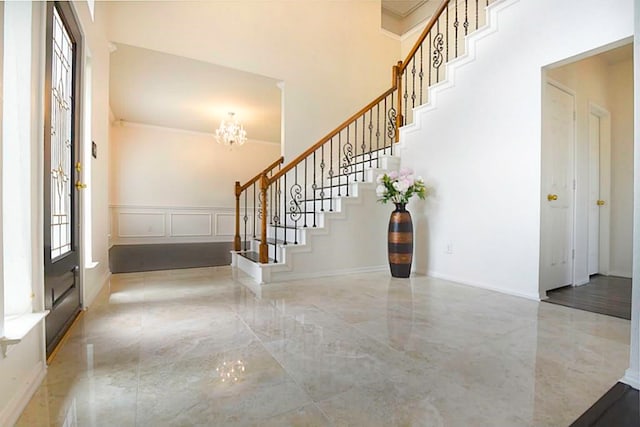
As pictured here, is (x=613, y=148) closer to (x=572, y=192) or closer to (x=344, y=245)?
(x=572, y=192)

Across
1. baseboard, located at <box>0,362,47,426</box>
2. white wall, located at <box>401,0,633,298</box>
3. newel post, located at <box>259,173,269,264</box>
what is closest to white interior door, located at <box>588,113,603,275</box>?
white wall, located at <box>401,0,633,298</box>

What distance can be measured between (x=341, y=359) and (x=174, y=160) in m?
7.05

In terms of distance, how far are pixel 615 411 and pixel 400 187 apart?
8.03ft

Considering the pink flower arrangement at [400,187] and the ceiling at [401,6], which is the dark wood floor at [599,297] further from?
the ceiling at [401,6]

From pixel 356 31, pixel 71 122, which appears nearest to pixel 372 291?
pixel 71 122

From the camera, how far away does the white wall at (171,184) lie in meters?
6.63

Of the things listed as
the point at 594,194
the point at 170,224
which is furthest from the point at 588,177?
the point at 170,224

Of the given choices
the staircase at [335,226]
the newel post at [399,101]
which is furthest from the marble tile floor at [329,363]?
the newel post at [399,101]

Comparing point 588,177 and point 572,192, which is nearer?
point 572,192

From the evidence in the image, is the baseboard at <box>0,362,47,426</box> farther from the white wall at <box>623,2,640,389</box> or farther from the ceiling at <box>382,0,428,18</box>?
the ceiling at <box>382,0,428,18</box>

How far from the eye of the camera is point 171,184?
713 cm

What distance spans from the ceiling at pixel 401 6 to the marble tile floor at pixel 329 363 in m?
6.03

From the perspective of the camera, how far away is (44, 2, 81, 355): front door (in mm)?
1562

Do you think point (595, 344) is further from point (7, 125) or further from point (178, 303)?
point (7, 125)
